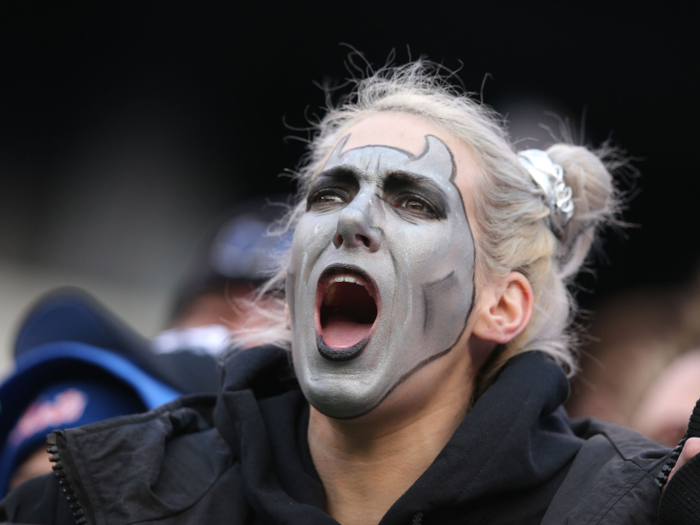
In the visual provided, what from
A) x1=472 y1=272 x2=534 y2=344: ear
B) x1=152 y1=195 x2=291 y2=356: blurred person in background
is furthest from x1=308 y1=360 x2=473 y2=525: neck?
x1=152 y1=195 x2=291 y2=356: blurred person in background

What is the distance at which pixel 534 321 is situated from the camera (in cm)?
218

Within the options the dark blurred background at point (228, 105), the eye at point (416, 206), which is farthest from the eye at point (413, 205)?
the dark blurred background at point (228, 105)

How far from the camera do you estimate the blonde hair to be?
2.08 metres

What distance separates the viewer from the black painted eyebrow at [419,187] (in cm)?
195

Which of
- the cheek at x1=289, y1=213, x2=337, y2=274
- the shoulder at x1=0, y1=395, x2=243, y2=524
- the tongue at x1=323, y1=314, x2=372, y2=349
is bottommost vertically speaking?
the shoulder at x1=0, y1=395, x2=243, y2=524

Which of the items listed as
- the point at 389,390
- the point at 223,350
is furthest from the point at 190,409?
the point at 389,390

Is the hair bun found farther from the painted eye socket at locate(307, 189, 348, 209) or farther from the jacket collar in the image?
the painted eye socket at locate(307, 189, 348, 209)

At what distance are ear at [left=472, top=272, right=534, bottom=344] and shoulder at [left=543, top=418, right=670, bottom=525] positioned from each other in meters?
0.35

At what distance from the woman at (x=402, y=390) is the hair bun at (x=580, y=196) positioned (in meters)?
0.07

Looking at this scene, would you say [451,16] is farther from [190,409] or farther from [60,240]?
[60,240]

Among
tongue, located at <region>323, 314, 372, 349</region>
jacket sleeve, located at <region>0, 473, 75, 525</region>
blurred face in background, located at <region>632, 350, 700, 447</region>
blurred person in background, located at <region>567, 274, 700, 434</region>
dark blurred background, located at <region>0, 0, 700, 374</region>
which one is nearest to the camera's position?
jacket sleeve, located at <region>0, 473, 75, 525</region>

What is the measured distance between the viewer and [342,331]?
6.51 feet

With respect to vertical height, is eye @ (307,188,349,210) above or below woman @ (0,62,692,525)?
above

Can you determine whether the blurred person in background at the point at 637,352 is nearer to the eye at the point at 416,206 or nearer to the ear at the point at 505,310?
the ear at the point at 505,310
